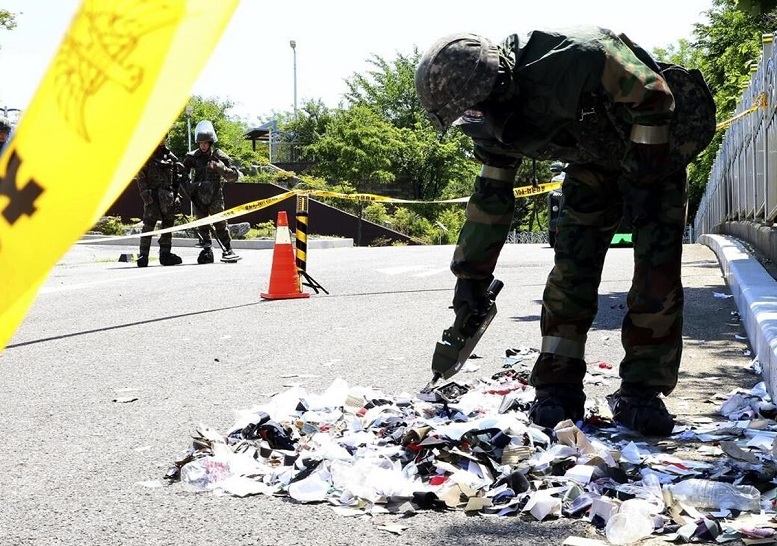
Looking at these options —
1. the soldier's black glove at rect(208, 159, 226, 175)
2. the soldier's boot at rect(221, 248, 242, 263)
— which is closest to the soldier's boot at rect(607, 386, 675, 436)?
the soldier's black glove at rect(208, 159, 226, 175)

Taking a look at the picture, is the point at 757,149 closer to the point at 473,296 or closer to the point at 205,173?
the point at 473,296

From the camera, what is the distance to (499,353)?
6.41 m

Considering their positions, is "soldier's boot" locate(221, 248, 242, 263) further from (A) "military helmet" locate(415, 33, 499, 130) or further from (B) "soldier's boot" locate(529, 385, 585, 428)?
(A) "military helmet" locate(415, 33, 499, 130)

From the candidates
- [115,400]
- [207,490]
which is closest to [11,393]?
[115,400]

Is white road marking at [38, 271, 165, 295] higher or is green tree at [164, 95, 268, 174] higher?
green tree at [164, 95, 268, 174]

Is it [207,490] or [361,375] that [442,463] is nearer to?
[207,490]

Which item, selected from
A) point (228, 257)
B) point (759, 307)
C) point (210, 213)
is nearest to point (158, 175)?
point (210, 213)

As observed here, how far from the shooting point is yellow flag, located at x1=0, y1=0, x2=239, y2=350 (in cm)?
96

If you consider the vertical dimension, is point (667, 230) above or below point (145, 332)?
above

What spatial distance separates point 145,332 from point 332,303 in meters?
2.44

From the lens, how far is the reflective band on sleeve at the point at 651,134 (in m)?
3.81

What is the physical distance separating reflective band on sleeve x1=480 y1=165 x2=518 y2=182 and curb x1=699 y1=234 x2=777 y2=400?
1493 millimetres

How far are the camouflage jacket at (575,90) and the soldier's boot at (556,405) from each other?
1034 millimetres

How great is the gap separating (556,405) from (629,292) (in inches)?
22.9
